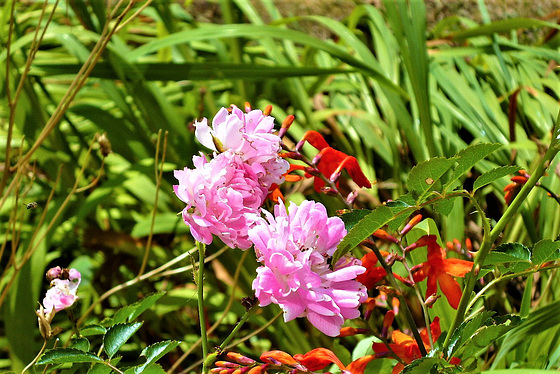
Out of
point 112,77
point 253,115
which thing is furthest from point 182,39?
point 253,115

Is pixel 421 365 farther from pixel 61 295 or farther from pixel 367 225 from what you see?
pixel 61 295

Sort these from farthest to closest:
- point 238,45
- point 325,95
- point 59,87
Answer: point 325,95
point 59,87
point 238,45

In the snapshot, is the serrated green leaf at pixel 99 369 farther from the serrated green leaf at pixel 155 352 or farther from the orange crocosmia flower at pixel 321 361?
the orange crocosmia flower at pixel 321 361

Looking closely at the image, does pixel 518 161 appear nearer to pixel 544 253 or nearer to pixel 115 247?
pixel 115 247

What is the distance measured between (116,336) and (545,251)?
36cm

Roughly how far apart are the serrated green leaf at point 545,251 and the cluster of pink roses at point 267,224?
134 mm

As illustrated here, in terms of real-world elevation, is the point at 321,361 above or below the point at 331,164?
below

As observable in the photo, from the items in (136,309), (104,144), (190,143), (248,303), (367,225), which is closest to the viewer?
(367,225)

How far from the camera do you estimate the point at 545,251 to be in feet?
1.54

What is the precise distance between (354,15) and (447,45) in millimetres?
345

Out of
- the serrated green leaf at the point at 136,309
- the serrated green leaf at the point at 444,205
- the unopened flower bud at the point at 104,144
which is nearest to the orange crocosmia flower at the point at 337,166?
the serrated green leaf at the point at 444,205

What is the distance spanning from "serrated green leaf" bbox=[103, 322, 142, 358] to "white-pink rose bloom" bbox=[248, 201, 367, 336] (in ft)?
0.45

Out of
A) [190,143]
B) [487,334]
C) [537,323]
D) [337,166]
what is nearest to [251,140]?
[337,166]

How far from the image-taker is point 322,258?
1.60 ft
